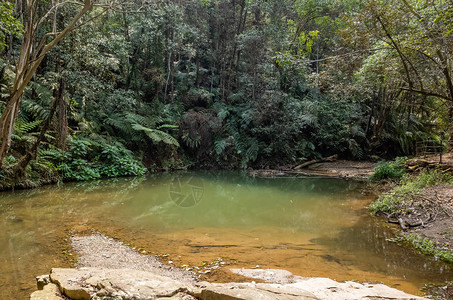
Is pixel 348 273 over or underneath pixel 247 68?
underneath

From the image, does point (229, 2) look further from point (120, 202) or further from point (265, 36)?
point (120, 202)

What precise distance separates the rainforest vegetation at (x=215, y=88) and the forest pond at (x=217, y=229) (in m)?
2.81

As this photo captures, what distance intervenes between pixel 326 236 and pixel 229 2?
16.3 meters

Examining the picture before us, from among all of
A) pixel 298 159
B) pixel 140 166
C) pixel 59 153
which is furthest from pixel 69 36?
pixel 298 159

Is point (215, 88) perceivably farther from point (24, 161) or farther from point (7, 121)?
point (7, 121)

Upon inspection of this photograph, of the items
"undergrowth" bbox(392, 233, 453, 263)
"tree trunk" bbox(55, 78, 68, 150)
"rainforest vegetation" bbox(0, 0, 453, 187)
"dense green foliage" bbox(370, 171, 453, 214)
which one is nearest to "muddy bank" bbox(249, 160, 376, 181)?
"rainforest vegetation" bbox(0, 0, 453, 187)

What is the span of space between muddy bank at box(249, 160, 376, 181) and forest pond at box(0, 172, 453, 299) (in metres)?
3.55

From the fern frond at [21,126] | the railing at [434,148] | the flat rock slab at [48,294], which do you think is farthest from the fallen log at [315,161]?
the flat rock slab at [48,294]

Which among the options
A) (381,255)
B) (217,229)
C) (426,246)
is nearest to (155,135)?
(217,229)

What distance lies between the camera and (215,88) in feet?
61.5

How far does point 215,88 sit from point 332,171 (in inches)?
341

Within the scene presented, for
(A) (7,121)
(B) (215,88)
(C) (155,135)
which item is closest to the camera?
(A) (7,121)

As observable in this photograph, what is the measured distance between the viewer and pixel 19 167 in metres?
8.74

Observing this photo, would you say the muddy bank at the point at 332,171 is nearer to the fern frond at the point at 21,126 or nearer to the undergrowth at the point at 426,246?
the undergrowth at the point at 426,246
